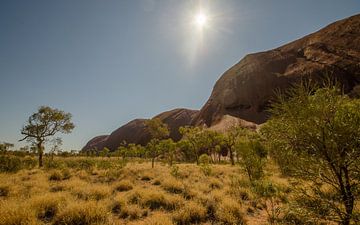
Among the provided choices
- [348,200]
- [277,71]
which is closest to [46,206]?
[348,200]

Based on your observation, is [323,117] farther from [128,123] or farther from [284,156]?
[128,123]

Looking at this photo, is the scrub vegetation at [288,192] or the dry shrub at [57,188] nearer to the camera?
the scrub vegetation at [288,192]

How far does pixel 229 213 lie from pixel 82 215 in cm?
478

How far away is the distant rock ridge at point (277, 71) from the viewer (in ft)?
189

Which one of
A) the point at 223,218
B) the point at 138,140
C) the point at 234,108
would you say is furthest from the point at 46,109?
the point at 138,140

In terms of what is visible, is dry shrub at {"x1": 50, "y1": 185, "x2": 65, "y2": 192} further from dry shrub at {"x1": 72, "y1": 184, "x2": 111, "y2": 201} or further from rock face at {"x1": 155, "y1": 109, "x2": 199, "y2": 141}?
rock face at {"x1": 155, "y1": 109, "x2": 199, "y2": 141}

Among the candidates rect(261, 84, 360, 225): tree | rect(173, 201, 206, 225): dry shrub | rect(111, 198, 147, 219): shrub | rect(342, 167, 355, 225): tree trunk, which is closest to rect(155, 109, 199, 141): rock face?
rect(111, 198, 147, 219): shrub

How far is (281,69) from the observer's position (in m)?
74.1

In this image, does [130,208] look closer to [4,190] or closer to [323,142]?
[323,142]

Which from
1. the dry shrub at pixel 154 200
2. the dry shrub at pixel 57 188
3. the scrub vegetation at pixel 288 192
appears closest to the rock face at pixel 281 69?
the scrub vegetation at pixel 288 192

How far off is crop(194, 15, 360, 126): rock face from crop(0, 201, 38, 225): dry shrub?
5408 cm

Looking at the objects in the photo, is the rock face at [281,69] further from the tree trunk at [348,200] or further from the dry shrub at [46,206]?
the dry shrub at [46,206]

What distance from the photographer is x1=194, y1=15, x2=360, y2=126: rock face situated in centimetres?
5775

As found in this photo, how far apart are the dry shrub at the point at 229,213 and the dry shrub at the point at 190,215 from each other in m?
0.53
